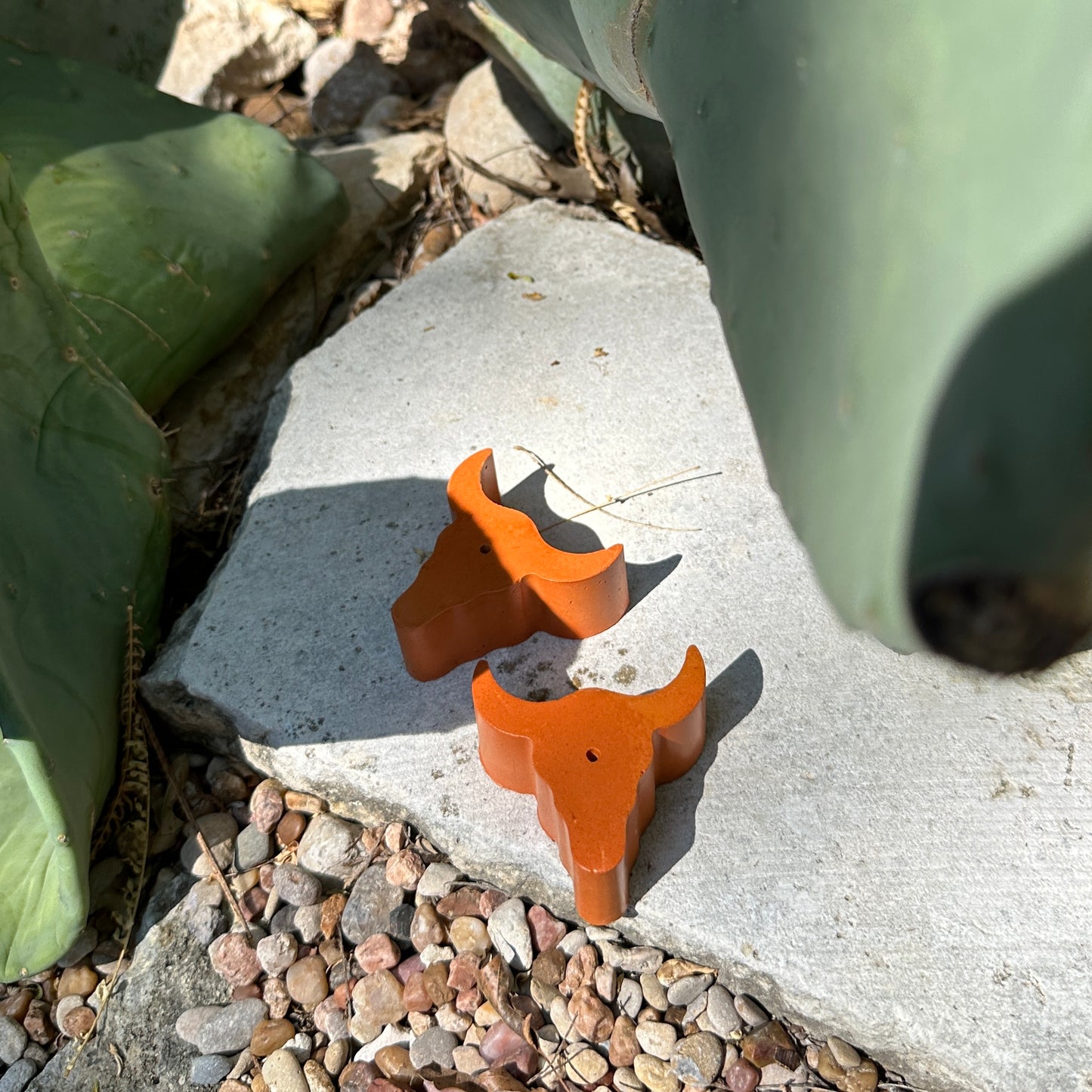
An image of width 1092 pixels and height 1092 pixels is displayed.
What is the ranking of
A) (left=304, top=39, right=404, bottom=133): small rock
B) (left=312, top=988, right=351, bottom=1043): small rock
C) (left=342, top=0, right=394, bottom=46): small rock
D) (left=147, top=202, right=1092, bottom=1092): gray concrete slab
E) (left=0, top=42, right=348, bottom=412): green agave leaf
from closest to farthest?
1. (left=147, top=202, right=1092, bottom=1092): gray concrete slab
2. (left=312, top=988, right=351, bottom=1043): small rock
3. (left=0, top=42, right=348, bottom=412): green agave leaf
4. (left=304, top=39, right=404, bottom=133): small rock
5. (left=342, top=0, right=394, bottom=46): small rock

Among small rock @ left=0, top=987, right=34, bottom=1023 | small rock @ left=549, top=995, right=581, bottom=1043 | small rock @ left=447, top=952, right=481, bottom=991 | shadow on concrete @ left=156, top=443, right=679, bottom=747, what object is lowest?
small rock @ left=0, top=987, right=34, bottom=1023

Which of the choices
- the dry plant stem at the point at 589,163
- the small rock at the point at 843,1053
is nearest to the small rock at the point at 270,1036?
the small rock at the point at 843,1053

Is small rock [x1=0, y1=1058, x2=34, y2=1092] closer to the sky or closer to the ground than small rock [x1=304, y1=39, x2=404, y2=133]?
closer to the ground

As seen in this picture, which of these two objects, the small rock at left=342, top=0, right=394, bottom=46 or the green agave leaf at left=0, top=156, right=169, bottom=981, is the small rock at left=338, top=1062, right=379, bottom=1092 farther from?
the small rock at left=342, top=0, right=394, bottom=46

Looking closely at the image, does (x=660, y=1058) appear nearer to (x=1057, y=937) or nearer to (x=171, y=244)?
(x=1057, y=937)

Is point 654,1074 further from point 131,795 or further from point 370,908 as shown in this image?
point 131,795

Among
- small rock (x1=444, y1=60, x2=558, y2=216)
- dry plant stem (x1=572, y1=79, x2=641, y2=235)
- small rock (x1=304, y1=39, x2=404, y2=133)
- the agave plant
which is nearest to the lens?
the agave plant

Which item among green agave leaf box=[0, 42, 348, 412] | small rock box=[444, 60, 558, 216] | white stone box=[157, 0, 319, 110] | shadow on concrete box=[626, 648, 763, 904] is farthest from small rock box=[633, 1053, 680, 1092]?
white stone box=[157, 0, 319, 110]
